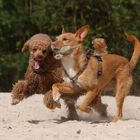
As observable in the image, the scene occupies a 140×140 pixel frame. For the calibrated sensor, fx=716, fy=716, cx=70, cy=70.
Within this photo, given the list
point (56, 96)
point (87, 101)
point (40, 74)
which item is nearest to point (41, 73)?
point (40, 74)

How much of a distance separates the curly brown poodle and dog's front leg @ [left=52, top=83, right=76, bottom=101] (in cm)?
34

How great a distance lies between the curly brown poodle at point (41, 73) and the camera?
965 cm

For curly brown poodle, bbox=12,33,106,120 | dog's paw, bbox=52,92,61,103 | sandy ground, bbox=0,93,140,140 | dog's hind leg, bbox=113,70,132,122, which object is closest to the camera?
sandy ground, bbox=0,93,140,140

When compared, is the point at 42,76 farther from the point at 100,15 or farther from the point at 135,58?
the point at 100,15

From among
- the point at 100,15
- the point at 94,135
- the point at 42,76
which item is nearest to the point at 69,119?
the point at 42,76

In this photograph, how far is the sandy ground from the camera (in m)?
8.59

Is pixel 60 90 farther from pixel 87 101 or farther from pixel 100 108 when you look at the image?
pixel 100 108

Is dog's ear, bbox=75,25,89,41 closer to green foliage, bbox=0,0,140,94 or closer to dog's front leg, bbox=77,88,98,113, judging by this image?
dog's front leg, bbox=77,88,98,113

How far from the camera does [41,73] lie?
32.4 ft

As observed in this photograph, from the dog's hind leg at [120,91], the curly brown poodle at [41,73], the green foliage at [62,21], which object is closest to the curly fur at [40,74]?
the curly brown poodle at [41,73]

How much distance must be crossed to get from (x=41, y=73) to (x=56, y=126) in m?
0.91

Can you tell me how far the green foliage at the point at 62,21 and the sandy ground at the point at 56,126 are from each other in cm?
429

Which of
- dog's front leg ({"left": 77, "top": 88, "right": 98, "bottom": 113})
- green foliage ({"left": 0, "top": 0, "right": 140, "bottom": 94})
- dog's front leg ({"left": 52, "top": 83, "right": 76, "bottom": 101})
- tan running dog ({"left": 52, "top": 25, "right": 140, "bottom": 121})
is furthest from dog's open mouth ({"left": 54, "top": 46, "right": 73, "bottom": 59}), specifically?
green foliage ({"left": 0, "top": 0, "right": 140, "bottom": 94})

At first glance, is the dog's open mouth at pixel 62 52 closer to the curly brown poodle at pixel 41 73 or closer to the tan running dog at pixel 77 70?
the tan running dog at pixel 77 70
